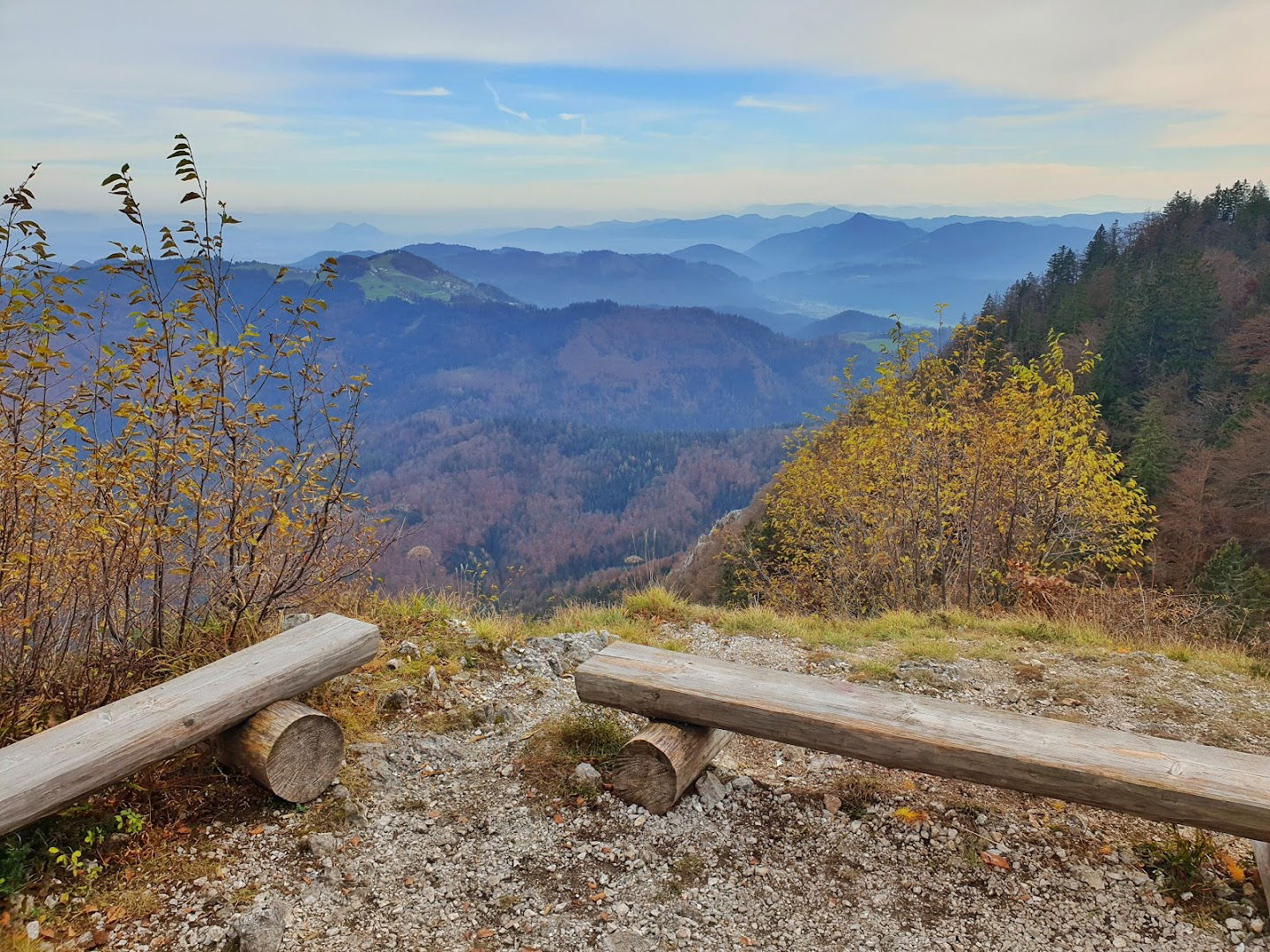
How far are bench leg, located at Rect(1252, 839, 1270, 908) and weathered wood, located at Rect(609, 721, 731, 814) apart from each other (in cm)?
275

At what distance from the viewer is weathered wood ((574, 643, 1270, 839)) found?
11.3 ft

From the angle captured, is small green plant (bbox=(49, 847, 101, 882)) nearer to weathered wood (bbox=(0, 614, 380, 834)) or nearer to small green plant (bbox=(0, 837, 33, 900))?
small green plant (bbox=(0, 837, 33, 900))

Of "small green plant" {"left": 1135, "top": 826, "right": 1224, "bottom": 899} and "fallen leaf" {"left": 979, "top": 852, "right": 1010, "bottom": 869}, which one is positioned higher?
"small green plant" {"left": 1135, "top": 826, "right": 1224, "bottom": 899}

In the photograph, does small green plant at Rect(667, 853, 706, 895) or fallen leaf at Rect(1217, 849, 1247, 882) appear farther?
small green plant at Rect(667, 853, 706, 895)

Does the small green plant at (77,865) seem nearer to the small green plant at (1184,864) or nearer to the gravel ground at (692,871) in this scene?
the gravel ground at (692,871)

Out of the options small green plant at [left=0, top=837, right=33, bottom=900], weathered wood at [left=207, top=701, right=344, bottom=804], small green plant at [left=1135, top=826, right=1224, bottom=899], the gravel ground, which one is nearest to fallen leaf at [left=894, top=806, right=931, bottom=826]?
the gravel ground

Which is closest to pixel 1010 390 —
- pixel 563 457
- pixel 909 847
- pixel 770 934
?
pixel 909 847

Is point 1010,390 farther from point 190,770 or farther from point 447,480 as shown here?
point 447,480

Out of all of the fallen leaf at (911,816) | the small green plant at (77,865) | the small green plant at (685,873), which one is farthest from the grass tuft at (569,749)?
the small green plant at (77,865)

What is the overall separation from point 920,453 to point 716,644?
6507 mm

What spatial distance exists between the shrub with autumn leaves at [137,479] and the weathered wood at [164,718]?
0.71 metres

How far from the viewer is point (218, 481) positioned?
201 inches

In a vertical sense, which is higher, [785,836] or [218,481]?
[218,481]

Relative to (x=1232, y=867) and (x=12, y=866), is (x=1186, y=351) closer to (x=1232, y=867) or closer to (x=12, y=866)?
(x=1232, y=867)
